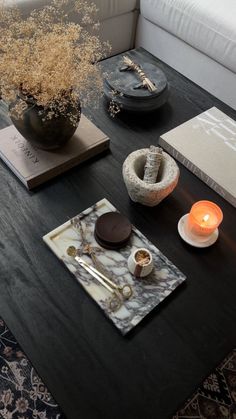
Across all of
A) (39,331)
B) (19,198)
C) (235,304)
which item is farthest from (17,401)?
(235,304)

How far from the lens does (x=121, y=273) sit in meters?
0.78

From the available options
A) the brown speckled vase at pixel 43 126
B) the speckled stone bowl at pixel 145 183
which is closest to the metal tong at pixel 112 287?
the speckled stone bowl at pixel 145 183

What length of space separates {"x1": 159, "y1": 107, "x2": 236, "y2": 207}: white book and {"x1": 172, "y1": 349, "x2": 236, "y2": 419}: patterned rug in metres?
0.53

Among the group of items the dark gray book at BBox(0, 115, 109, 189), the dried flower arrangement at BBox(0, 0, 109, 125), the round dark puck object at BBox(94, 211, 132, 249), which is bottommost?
the round dark puck object at BBox(94, 211, 132, 249)

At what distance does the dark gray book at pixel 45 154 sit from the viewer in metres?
0.92

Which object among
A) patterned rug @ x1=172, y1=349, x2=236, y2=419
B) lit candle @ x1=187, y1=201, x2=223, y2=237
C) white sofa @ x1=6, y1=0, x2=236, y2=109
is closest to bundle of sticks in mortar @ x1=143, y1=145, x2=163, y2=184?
lit candle @ x1=187, y1=201, x2=223, y2=237

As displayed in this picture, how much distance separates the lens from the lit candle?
821 mm

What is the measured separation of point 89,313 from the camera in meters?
0.73

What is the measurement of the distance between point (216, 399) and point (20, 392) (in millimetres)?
621

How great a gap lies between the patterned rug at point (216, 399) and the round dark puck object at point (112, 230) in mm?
553

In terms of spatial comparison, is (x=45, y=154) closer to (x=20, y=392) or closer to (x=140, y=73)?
(x=140, y=73)

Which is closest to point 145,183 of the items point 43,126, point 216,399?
point 43,126

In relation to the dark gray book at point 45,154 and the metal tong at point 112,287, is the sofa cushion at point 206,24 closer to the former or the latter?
the dark gray book at point 45,154

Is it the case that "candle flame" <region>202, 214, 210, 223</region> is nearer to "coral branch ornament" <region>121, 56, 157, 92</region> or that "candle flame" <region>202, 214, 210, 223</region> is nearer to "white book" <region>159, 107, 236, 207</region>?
"white book" <region>159, 107, 236, 207</region>
